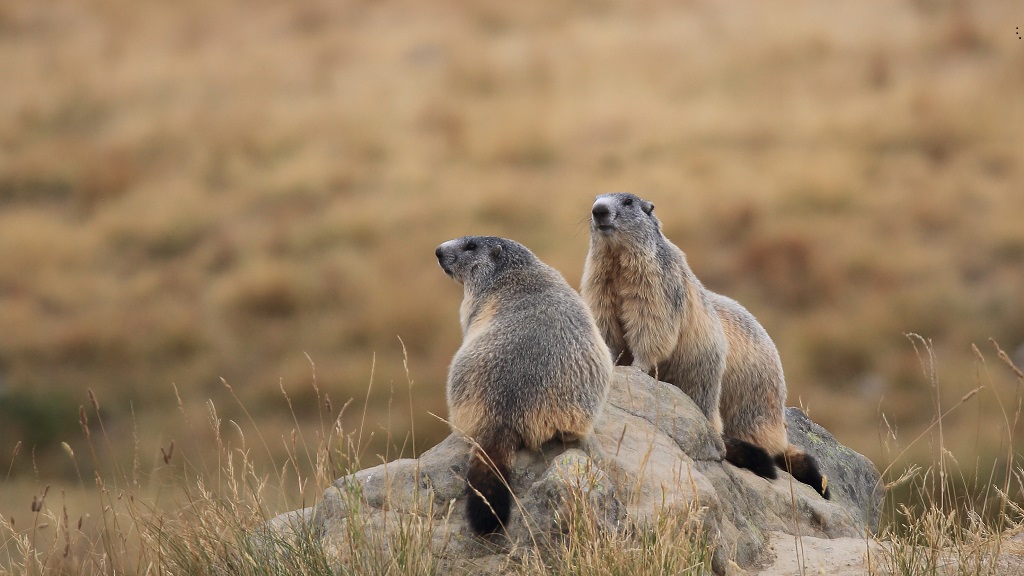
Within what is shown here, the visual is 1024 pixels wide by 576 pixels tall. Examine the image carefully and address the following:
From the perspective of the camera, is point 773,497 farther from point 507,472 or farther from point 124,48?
point 124,48

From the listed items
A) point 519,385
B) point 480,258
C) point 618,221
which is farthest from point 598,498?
point 618,221

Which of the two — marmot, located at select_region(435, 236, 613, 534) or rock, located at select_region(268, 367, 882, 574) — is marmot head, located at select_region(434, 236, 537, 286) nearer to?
marmot, located at select_region(435, 236, 613, 534)

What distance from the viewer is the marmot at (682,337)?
673 centimetres

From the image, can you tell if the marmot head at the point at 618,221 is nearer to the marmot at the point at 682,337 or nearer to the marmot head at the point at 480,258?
the marmot at the point at 682,337

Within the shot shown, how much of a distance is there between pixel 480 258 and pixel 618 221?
882mm

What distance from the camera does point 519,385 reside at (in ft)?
17.8

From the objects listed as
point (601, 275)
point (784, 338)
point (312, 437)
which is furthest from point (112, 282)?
point (601, 275)

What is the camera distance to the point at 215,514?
215 inches

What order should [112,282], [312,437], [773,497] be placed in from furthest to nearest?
[112,282], [312,437], [773,497]

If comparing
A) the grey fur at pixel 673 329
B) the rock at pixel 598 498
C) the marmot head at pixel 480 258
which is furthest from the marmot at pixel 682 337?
the marmot head at pixel 480 258

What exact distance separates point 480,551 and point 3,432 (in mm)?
10835

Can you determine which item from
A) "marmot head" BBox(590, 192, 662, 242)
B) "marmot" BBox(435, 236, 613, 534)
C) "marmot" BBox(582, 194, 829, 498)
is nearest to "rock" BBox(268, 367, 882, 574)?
"marmot" BBox(435, 236, 613, 534)

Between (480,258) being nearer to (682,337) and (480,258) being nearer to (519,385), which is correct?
(682,337)

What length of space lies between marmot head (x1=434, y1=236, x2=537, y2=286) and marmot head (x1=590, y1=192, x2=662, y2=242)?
1.64 feet
